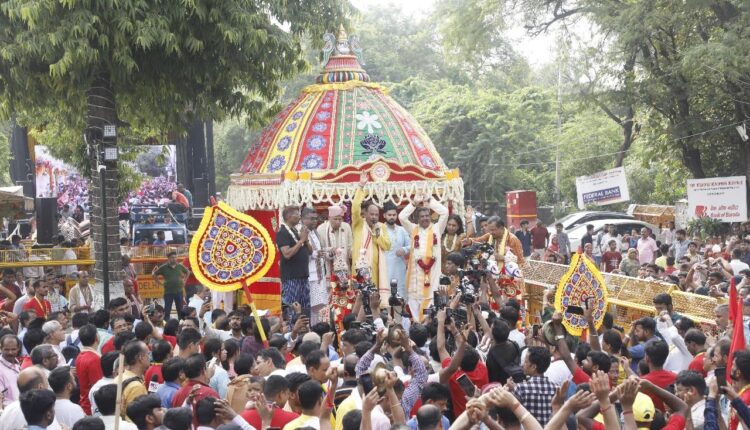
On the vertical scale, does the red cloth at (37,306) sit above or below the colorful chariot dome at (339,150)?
below

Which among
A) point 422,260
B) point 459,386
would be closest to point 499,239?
point 422,260

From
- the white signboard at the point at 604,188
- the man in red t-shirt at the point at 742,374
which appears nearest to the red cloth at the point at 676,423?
the man in red t-shirt at the point at 742,374

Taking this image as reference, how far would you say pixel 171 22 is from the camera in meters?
13.6

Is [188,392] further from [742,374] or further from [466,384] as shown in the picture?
[742,374]

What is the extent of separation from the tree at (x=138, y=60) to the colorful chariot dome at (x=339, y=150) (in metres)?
0.83

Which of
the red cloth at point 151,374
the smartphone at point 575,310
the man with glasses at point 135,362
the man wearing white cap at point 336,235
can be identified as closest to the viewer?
the man with glasses at point 135,362

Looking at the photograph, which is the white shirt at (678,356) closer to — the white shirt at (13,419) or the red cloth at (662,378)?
the red cloth at (662,378)

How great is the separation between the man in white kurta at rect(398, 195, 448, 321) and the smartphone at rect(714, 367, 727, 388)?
21.6 feet

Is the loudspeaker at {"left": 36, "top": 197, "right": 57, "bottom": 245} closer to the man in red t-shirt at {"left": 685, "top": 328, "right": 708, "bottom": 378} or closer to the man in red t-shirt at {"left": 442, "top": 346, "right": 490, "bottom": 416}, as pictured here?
the man in red t-shirt at {"left": 685, "top": 328, "right": 708, "bottom": 378}

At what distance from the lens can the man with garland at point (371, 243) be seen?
1364cm

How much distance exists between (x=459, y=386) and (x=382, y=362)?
1.94 ft

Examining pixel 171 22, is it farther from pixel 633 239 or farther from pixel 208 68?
pixel 633 239

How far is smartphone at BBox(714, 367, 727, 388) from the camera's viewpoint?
6009 millimetres

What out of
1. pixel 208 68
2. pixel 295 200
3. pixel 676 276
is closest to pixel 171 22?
pixel 208 68
